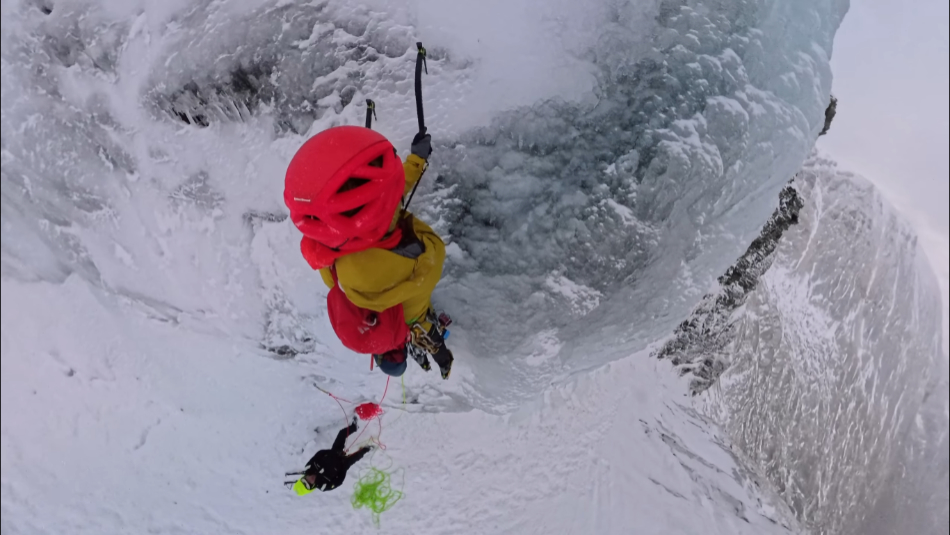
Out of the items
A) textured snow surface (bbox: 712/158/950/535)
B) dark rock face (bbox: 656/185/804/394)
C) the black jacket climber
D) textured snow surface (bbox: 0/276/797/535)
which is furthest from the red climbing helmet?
textured snow surface (bbox: 712/158/950/535)

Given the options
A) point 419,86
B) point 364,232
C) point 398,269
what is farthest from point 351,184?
point 419,86

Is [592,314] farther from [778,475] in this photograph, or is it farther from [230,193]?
[778,475]

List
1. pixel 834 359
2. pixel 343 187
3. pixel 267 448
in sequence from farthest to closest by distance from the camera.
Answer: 1. pixel 834 359
2. pixel 267 448
3. pixel 343 187

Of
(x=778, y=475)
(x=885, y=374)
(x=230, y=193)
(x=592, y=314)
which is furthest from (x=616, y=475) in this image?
(x=885, y=374)

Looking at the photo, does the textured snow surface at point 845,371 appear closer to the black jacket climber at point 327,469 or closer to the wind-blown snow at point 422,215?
the wind-blown snow at point 422,215

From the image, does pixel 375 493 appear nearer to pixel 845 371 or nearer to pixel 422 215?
pixel 422 215

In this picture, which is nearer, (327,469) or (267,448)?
(327,469)

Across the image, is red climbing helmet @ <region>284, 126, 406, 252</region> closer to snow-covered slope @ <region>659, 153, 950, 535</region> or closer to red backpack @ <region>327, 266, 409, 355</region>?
red backpack @ <region>327, 266, 409, 355</region>
